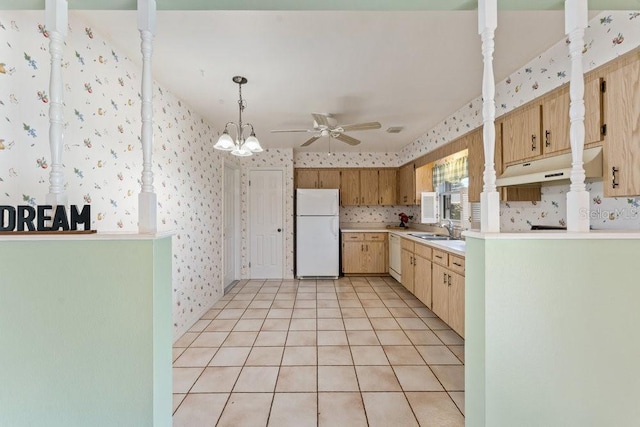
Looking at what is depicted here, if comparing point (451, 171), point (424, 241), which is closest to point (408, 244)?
point (424, 241)

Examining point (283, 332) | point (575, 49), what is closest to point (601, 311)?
point (575, 49)

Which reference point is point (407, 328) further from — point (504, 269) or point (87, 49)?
point (87, 49)

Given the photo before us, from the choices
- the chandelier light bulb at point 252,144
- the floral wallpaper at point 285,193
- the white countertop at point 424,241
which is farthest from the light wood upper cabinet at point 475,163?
the floral wallpaper at point 285,193

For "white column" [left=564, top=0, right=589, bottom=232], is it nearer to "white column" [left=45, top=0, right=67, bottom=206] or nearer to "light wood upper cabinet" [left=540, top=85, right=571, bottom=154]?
"light wood upper cabinet" [left=540, top=85, right=571, bottom=154]

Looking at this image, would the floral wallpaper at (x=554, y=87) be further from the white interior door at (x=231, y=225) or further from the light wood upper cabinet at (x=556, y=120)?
the white interior door at (x=231, y=225)

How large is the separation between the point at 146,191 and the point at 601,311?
1.94 meters

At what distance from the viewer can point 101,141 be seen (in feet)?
6.33

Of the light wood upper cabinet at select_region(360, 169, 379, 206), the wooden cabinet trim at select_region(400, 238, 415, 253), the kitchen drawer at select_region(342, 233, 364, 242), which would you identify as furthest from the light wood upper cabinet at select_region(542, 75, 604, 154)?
the light wood upper cabinet at select_region(360, 169, 379, 206)

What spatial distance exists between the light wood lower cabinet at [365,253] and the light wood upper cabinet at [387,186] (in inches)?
30.0

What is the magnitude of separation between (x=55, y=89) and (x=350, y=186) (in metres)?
4.79

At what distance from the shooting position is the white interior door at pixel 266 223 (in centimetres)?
523

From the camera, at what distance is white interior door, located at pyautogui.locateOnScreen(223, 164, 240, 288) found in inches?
182

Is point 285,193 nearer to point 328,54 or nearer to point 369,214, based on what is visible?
point 369,214

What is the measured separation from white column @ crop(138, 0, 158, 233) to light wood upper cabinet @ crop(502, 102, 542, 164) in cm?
258
